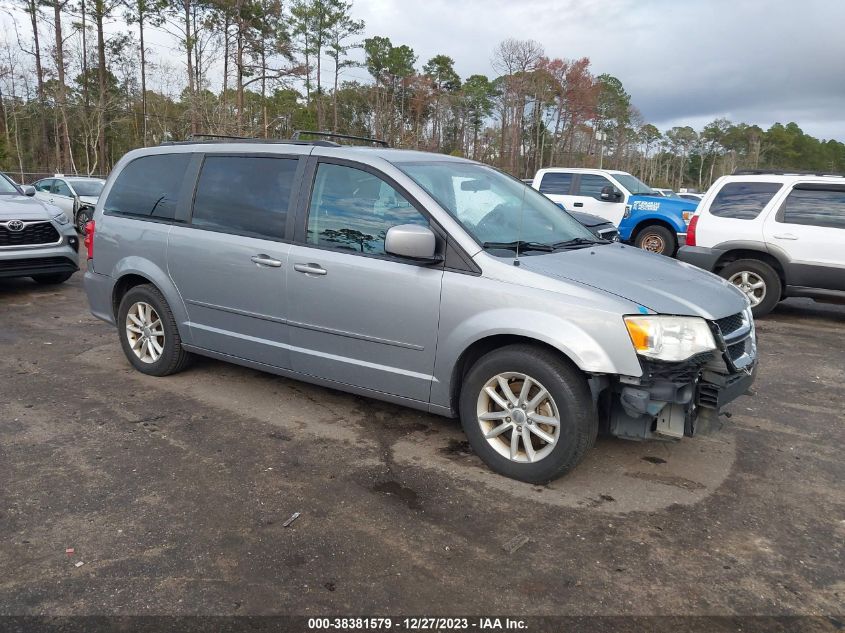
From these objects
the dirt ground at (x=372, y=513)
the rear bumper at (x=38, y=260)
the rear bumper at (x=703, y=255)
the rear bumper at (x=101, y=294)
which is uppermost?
the rear bumper at (x=703, y=255)

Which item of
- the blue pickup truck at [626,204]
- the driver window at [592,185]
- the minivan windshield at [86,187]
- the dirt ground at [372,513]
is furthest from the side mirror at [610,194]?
the minivan windshield at [86,187]

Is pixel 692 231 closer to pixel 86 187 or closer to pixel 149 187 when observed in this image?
pixel 149 187

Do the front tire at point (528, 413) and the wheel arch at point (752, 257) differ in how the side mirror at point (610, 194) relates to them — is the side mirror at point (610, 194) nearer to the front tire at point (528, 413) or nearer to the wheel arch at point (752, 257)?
the wheel arch at point (752, 257)

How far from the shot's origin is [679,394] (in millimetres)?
3367

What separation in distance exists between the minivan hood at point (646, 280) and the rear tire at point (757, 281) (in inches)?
180

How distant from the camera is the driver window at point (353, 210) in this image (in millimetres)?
4049

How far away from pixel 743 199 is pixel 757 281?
1074 mm

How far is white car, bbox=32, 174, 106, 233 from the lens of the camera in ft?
51.0

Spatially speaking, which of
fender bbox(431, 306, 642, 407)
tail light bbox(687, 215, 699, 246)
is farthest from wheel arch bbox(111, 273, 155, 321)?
tail light bbox(687, 215, 699, 246)

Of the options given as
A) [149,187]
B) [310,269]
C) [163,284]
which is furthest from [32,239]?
[310,269]

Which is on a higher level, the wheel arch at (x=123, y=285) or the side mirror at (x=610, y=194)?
the side mirror at (x=610, y=194)

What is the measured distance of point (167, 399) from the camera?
494 cm

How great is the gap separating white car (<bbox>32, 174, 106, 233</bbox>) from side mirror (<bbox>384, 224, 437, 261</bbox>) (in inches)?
547

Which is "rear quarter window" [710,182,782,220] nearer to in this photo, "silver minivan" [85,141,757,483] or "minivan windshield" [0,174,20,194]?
"silver minivan" [85,141,757,483]
